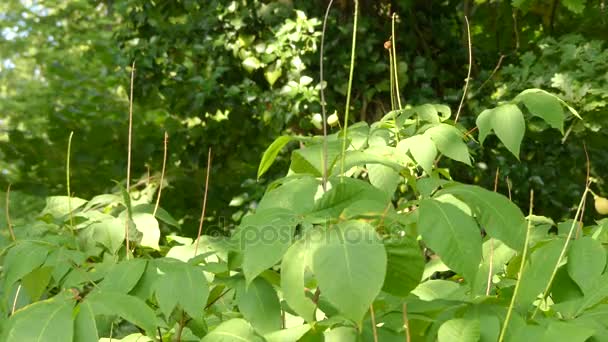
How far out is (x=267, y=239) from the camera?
42.4 inches

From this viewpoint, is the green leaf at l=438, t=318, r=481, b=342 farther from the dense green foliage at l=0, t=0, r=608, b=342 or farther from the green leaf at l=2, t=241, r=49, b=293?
the green leaf at l=2, t=241, r=49, b=293

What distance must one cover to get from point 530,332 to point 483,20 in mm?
4450

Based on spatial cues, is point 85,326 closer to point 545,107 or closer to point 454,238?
point 454,238

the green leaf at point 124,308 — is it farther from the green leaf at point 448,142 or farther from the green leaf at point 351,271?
the green leaf at point 448,142

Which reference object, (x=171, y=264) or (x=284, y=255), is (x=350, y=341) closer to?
(x=284, y=255)

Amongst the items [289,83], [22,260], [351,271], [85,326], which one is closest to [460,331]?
[351,271]

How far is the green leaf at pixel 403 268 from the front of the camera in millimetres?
1095

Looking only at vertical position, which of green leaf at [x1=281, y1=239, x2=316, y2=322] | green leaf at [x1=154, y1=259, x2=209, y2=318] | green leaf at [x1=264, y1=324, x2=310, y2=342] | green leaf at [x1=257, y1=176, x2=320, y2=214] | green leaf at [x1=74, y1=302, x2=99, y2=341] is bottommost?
green leaf at [x1=264, y1=324, x2=310, y2=342]

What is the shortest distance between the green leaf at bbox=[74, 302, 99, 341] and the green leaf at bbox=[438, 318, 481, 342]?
0.47 m

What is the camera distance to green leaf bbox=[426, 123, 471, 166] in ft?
4.65

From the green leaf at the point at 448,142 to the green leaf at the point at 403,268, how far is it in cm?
35

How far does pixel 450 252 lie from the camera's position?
1.06 metres

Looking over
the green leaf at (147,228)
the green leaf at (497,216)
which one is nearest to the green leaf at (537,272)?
the green leaf at (497,216)

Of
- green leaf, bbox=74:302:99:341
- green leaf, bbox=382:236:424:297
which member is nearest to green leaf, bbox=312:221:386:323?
green leaf, bbox=382:236:424:297
